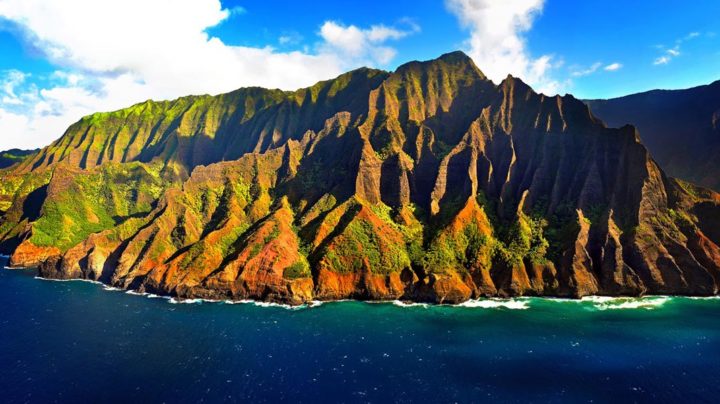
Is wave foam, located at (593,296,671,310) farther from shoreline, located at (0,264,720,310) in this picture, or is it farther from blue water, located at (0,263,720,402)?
blue water, located at (0,263,720,402)

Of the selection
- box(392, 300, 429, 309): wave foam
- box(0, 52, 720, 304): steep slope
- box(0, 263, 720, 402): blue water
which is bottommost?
box(0, 263, 720, 402): blue water

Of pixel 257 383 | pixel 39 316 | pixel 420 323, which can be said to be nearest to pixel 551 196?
pixel 420 323

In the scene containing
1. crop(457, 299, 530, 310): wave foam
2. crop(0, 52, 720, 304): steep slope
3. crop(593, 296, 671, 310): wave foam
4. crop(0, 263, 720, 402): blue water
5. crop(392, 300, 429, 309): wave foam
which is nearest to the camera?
crop(0, 263, 720, 402): blue water

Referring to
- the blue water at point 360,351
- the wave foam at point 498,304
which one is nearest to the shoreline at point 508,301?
the wave foam at point 498,304

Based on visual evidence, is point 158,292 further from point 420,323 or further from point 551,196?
point 551,196

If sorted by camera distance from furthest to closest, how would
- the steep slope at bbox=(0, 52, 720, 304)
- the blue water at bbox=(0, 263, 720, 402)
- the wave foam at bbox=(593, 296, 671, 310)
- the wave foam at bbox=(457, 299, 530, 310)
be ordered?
the steep slope at bbox=(0, 52, 720, 304)
the wave foam at bbox=(457, 299, 530, 310)
the wave foam at bbox=(593, 296, 671, 310)
the blue water at bbox=(0, 263, 720, 402)

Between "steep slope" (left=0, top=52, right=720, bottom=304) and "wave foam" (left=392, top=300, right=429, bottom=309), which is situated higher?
"steep slope" (left=0, top=52, right=720, bottom=304)

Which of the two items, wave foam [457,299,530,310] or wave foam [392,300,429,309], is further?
wave foam [392,300,429,309]

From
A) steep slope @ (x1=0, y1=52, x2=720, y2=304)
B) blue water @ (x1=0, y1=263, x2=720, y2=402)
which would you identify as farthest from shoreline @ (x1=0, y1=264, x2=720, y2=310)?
steep slope @ (x1=0, y1=52, x2=720, y2=304)

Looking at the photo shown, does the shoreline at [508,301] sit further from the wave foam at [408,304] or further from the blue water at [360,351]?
the blue water at [360,351]
